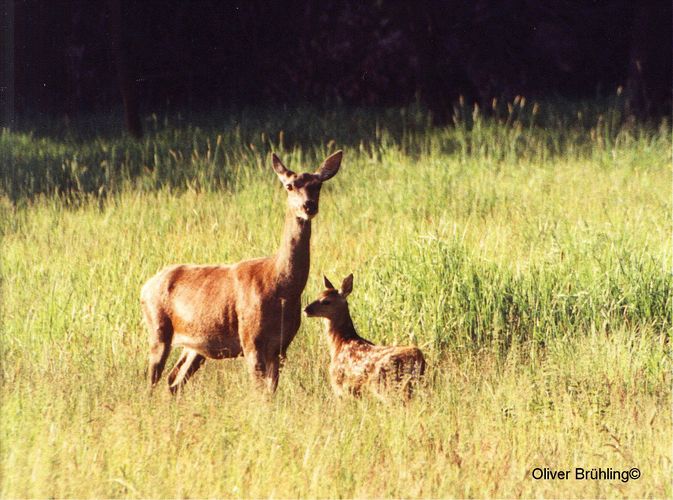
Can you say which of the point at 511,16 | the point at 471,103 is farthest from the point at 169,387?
the point at 511,16

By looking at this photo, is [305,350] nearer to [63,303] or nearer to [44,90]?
[63,303]

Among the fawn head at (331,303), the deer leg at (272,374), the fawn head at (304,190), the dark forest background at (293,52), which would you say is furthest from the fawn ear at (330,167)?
the dark forest background at (293,52)

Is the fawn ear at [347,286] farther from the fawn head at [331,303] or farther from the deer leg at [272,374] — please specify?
the deer leg at [272,374]

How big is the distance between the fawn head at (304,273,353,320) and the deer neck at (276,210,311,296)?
415 millimetres

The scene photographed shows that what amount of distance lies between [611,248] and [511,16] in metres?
15.2

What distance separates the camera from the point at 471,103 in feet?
65.2

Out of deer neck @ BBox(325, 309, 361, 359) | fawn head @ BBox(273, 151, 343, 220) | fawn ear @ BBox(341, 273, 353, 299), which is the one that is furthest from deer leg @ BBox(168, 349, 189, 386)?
fawn head @ BBox(273, 151, 343, 220)

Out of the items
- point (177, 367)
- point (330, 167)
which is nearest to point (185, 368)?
point (177, 367)

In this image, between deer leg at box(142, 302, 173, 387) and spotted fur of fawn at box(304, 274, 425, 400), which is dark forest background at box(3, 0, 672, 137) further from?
deer leg at box(142, 302, 173, 387)

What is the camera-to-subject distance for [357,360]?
17.6ft

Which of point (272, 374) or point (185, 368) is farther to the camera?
point (185, 368)

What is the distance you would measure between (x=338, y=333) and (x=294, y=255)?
0.78 metres

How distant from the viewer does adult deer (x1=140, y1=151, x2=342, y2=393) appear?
493 cm

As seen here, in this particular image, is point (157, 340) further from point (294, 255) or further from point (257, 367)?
point (294, 255)
